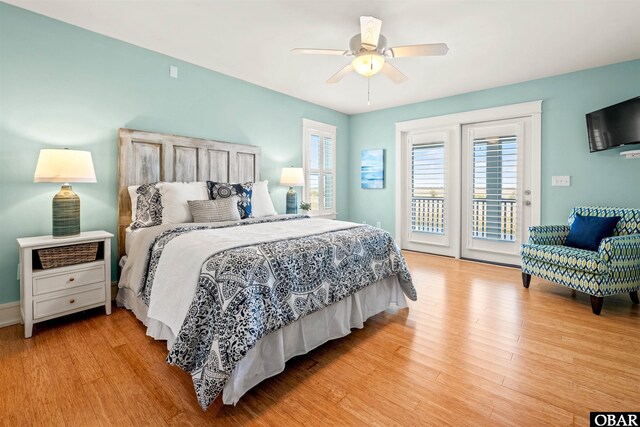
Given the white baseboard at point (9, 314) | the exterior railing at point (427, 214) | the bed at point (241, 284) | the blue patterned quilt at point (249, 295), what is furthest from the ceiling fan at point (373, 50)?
the white baseboard at point (9, 314)

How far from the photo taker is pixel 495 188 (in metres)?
4.49

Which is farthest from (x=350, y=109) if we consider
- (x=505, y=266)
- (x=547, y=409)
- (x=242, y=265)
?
(x=547, y=409)

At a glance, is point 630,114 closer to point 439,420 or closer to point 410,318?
point 410,318

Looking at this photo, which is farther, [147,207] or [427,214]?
[427,214]

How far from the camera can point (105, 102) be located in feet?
9.61

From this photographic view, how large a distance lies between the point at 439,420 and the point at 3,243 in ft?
11.3

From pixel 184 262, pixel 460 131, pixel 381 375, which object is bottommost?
pixel 381 375

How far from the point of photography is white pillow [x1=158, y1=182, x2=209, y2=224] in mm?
2859

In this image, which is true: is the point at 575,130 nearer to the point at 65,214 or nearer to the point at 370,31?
the point at 370,31

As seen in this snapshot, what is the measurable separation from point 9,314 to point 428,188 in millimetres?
5334

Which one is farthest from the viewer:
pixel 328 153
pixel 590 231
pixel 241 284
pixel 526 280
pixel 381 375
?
pixel 328 153

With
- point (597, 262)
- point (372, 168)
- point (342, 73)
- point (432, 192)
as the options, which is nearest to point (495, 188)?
point (432, 192)

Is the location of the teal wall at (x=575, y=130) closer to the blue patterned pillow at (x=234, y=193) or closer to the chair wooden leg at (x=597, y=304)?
the chair wooden leg at (x=597, y=304)

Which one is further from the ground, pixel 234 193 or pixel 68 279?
pixel 234 193
